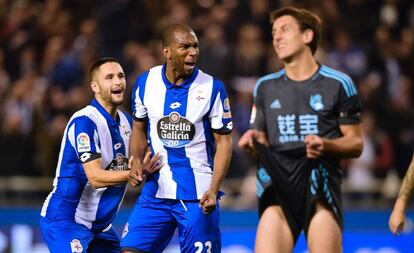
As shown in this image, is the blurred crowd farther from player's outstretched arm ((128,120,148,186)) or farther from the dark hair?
the dark hair

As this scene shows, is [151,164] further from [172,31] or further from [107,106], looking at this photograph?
[172,31]

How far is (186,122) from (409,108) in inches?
246

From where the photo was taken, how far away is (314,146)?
6344 mm

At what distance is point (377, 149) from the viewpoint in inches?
473

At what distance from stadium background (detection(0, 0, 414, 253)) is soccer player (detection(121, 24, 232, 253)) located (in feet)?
12.1

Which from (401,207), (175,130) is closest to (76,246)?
(175,130)

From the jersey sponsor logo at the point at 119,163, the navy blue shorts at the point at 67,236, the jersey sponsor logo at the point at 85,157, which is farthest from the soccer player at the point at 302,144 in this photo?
the navy blue shorts at the point at 67,236

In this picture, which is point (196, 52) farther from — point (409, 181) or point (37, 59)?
point (37, 59)

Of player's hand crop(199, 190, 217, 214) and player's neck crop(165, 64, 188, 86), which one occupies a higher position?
player's neck crop(165, 64, 188, 86)

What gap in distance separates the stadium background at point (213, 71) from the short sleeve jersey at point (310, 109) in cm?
396

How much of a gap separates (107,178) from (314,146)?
4.69 ft

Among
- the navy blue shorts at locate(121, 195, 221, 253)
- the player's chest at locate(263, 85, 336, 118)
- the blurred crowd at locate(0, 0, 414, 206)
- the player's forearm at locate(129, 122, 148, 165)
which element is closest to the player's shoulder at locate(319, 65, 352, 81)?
the player's chest at locate(263, 85, 336, 118)

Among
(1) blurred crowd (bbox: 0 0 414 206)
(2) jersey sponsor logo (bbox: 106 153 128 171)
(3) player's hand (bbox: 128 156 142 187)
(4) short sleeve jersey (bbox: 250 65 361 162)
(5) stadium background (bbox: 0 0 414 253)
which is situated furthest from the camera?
(1) blurred crowd (bbox: 0 0 414 206)

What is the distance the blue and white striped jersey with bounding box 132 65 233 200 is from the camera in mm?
6891
